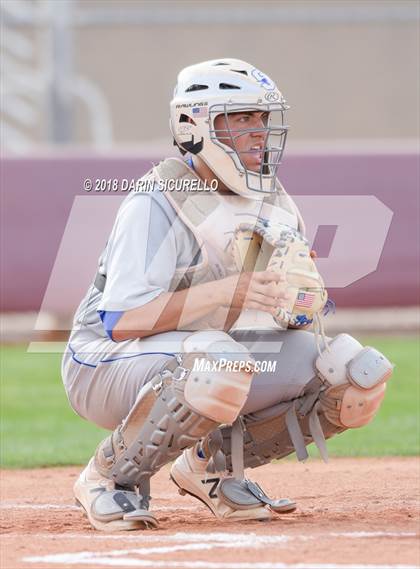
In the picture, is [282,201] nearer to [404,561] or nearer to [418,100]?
[404,561]

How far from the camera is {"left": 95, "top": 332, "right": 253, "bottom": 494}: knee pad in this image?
14.7 ft

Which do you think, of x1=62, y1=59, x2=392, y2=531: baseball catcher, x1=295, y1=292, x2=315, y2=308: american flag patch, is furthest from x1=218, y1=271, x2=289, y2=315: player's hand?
x1=295, y1=292, x2=315, y2=308: american flag patch

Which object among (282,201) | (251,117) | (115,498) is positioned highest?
(251,117)

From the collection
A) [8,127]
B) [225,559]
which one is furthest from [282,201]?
[8,127]

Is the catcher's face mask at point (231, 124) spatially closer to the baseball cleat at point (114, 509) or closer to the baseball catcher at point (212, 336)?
the baseball catcher at point (212, 336)

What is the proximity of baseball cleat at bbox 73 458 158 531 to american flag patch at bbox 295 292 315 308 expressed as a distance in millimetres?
873

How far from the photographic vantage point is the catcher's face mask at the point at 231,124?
192 inches

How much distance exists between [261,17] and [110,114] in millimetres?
8388

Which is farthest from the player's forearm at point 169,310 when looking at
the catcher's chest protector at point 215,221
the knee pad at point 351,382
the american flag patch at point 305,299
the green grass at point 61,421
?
the green grass at point 61,421

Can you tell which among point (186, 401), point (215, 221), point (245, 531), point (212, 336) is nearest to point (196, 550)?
point (245, 531)

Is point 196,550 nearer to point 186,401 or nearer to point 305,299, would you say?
point 186,401

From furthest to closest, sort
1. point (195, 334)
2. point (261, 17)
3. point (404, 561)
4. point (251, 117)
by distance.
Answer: point (261, 17), point (251, 117), point (195, 334), point (404, 561)

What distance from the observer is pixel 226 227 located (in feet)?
15.9

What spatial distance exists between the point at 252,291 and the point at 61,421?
420 centimetres
